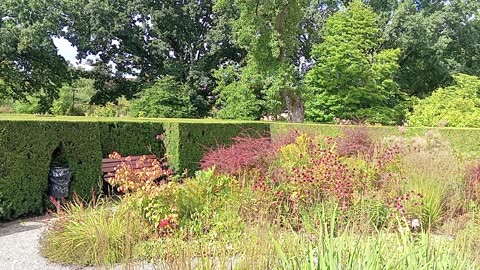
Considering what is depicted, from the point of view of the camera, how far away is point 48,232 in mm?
4059

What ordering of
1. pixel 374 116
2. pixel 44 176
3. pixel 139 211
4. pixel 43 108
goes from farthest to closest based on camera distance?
pixel 43 108 → pixel 374 116 → pixel 44 176 → pixel 139 211

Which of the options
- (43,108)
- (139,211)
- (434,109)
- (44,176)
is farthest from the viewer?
(43,108)

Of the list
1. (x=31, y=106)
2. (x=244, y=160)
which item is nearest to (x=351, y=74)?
(x=244, y=160)

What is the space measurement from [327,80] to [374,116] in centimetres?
249

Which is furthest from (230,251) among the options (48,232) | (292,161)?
(292,161)

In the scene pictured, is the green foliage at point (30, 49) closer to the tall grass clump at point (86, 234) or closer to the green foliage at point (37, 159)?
the green foliage at point (37, 159)

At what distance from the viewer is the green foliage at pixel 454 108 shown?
42.5 ft

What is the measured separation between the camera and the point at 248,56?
16.5m

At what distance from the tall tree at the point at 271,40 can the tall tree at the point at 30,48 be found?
7.47 m

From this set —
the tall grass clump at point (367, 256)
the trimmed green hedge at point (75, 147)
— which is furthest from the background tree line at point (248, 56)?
the tall grass clump at point (367, 256)

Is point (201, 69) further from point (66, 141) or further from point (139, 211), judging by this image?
point (139, 211)

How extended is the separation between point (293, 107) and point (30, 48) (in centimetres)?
1124

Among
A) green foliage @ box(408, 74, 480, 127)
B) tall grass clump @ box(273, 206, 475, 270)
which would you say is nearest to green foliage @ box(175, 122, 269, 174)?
tall grass clump @ box(273, 206, 475, 270)

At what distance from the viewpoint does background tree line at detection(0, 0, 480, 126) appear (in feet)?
51.6
